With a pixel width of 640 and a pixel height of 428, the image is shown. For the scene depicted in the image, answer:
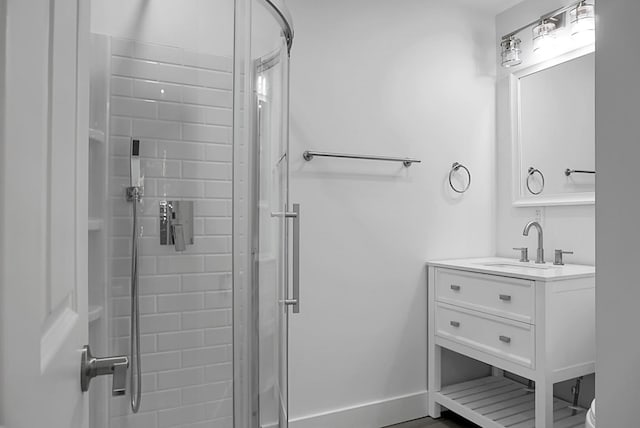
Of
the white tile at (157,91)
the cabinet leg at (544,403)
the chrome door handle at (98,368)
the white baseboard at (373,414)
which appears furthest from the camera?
the white baseboard at (373,414)

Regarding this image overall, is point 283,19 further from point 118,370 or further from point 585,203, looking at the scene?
point 585,203

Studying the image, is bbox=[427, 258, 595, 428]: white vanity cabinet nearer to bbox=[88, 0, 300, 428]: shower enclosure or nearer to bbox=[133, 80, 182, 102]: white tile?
bbox=[88, 0, 300, 428]: shower enclosure

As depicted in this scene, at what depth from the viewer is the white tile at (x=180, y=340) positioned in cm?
133

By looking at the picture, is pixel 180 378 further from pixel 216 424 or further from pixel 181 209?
pixel 181 209

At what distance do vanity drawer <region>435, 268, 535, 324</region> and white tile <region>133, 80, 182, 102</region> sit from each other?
1741mm

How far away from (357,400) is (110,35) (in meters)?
2.16

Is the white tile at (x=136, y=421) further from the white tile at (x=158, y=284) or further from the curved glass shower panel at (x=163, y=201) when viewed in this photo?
the white tile at (x=158, y=284)

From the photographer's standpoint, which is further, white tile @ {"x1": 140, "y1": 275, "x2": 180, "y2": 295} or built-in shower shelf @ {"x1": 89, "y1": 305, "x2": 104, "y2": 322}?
white tile @ {"x1": 140, "y1": 275, "x2": 180, "y2": 295}

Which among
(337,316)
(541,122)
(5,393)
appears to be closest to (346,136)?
(337,316)

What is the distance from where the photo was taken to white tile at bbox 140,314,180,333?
4.31 ft

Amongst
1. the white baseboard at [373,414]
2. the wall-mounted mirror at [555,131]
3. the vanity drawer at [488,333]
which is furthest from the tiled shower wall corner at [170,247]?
the wall-mounted mirror at [555,131]

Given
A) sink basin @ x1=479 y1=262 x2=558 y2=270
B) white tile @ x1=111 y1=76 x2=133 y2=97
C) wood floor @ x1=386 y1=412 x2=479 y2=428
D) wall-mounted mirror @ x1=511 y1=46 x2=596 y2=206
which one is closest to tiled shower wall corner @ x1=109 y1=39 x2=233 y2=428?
white tile @ x1=111 y1=76 x2=133 y2=97

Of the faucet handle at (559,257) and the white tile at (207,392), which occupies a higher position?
the faucet handle at (559,257)
